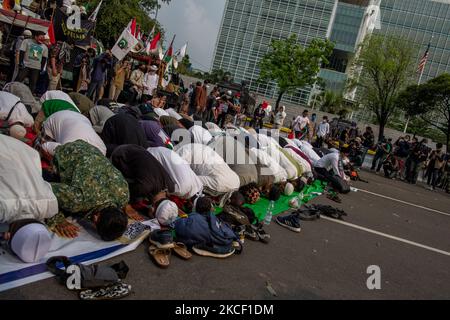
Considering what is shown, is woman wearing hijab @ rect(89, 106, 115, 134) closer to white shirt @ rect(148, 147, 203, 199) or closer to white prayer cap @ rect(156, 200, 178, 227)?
white shirt @ rect(148, 147, 203, 199)

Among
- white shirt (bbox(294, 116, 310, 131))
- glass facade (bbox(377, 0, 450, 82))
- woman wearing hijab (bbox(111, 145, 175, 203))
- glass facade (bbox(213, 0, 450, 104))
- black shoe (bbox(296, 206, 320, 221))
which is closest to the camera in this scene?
woman wearing hijab (bbox(111, 145, 175, 203))

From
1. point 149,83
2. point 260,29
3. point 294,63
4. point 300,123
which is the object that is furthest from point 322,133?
point 260,29

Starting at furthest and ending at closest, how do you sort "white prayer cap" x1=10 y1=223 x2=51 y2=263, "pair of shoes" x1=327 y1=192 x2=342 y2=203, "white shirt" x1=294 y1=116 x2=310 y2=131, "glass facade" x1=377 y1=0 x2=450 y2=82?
"glass facade" x1=377 y1=0 x2=450 y2=82, "white shirt" x1=294 y1=116 x2=310 y2=131, "pair of shoes" x1=327 y1=192 x2=342 y2=203, "white prayer cap" x1=10 y1=223 x2=51 y2=263

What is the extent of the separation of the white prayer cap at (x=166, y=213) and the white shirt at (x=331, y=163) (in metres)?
7.13

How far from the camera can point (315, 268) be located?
15.5 feet

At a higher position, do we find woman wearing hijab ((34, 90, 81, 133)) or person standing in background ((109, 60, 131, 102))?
person standing in background ((109, 60, 131, 102))

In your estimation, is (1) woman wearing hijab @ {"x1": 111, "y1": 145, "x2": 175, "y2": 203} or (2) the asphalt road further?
(1) woman wearing hijab @ {"x1": 111, "y1": 145, "x2": 175, "y2": 203}

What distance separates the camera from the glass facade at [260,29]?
75.7 metres

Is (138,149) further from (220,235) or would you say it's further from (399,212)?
(399,212)

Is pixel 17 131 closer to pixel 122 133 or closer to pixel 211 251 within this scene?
pixel 122 133

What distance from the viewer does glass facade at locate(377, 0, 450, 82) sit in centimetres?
8444

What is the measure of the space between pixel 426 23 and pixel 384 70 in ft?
207

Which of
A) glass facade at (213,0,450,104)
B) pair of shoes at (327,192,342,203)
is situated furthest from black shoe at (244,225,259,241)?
glass facade at (213,0,450,104)

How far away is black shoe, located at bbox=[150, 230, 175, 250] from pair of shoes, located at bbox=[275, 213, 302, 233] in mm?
2620
